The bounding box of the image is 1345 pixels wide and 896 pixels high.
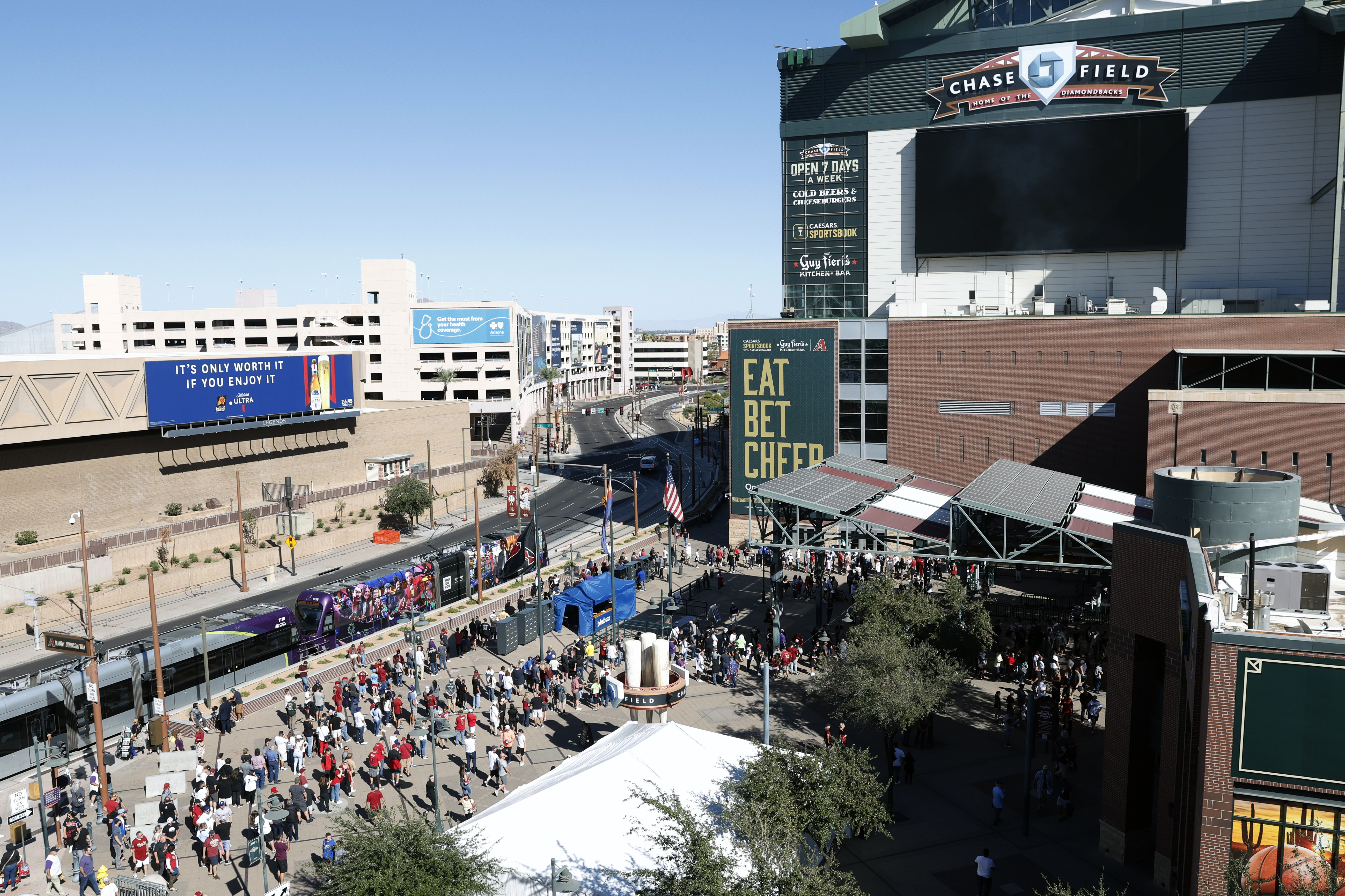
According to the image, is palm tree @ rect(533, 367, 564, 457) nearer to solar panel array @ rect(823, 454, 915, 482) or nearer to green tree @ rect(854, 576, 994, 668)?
solar panel array @ rect(823, 454, 915, 482)

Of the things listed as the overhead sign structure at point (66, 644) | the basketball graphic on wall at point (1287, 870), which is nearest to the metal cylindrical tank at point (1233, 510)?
the basketball graphic on wall at point (1287, 870)

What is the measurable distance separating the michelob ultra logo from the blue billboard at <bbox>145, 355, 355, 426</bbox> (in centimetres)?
4459

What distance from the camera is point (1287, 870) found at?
52.0 ft

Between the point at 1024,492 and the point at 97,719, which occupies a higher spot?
the point at 1024,492

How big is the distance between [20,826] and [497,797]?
11204mm

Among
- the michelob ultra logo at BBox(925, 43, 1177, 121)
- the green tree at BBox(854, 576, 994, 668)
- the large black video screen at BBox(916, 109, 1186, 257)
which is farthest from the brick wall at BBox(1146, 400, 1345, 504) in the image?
the michelob ultra logo at BBox(925, 43, 1177, 121)

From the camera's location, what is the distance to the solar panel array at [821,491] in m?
31.7

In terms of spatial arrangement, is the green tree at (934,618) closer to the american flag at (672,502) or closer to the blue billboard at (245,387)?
the american flag at (672,502)

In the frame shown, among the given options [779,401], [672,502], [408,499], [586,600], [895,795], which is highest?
[779,401]

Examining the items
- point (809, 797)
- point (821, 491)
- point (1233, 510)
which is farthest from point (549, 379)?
point (809, 797)

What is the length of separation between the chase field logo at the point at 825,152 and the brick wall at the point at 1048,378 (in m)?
14.5

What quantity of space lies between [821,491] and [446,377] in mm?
80349

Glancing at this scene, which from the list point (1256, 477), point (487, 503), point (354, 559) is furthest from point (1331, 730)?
point (487, 503)

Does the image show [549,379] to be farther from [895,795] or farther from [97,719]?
[895,795]
